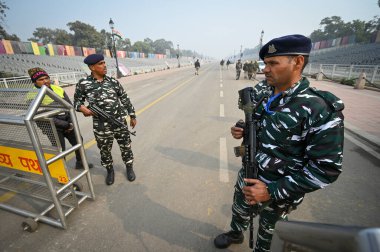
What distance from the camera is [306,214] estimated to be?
277 centimetres

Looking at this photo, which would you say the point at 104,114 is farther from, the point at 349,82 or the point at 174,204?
the point at 349,82

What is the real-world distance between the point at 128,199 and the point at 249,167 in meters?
2.17

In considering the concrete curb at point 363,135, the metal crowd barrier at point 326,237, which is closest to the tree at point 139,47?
the concrete curb at point 363,135

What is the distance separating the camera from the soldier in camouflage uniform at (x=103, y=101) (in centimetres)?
309

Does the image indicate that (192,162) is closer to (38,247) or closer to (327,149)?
(38,247)

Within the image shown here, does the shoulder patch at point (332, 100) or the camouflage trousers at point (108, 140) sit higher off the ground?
the shoulder patch at point (332, 100)

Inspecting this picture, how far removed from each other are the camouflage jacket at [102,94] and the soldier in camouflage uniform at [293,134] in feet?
7.93

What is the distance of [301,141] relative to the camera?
1425mm

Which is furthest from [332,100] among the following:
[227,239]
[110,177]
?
[110,177]

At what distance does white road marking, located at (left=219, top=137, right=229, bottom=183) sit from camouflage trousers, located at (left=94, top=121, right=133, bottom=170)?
1.68 m

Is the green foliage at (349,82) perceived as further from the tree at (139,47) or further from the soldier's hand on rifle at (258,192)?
the tree at (139,47)

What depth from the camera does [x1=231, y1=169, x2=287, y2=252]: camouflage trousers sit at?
1.77 metres

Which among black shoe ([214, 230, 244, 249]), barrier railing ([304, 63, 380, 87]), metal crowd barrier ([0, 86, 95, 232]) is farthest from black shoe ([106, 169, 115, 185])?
barrier railing ([304, 63, 380, 87])

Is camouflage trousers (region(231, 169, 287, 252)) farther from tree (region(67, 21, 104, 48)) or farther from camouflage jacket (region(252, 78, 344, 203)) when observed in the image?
tree (region(67, 21, 104, 48))
